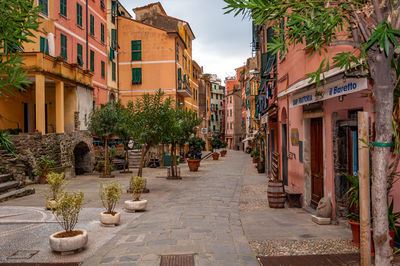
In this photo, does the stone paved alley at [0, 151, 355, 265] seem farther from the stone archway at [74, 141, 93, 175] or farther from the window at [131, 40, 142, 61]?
the window at [131, 40, 142, 61]

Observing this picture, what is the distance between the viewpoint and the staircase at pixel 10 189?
12084mm

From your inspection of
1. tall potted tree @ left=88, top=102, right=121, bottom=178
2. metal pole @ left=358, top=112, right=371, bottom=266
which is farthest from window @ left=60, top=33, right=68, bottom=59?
metal pole @ left=358, top=112, right=371, bottom=266

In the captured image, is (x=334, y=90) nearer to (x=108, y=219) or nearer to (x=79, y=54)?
(x=108, y=219)

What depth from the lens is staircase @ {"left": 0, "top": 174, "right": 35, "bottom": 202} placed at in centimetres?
1208

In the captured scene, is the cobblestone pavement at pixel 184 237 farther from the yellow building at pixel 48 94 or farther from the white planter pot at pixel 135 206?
the yellow building at pixel 48 94

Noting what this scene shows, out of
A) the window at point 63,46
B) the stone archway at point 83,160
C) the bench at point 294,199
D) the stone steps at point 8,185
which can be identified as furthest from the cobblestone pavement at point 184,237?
the window at point 63,46

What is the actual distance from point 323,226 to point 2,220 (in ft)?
25.6

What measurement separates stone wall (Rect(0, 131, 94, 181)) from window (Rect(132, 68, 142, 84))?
13.7 meters

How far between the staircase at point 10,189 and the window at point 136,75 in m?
20.1

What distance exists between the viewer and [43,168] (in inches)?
640

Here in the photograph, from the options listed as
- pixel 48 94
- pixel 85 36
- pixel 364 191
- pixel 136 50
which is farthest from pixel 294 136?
pixel 136 50

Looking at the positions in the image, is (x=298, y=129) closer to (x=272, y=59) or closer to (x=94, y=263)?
(x=272, y=59)

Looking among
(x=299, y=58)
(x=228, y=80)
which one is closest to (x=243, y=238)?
(x=299, y=58)

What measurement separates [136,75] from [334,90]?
28.0 m
